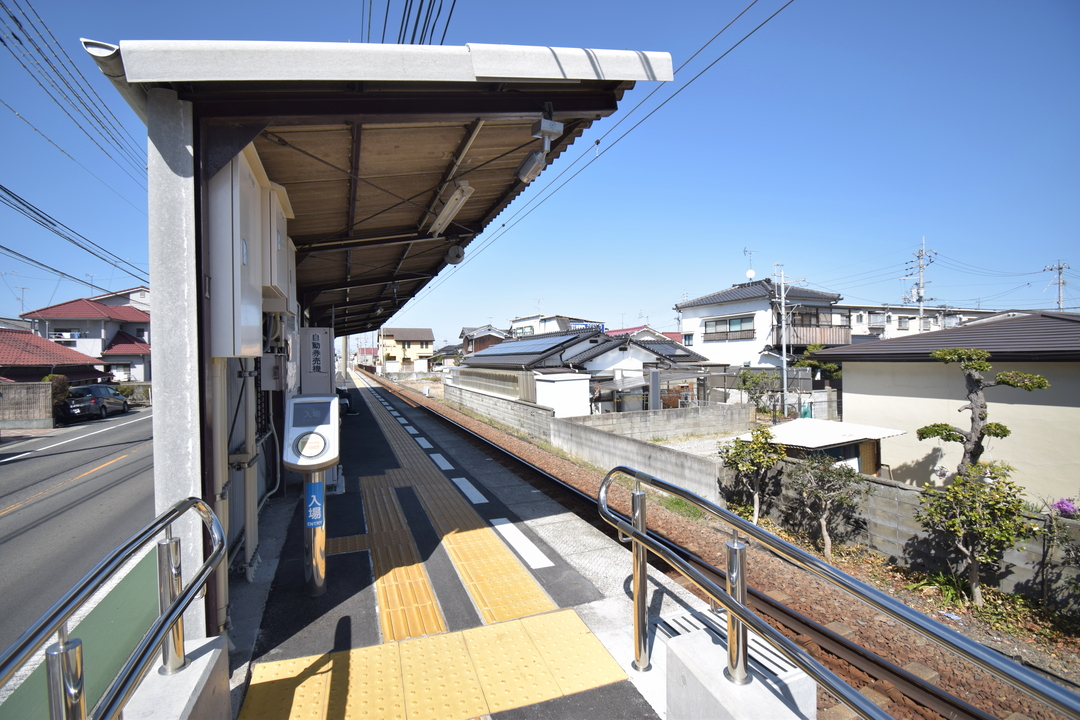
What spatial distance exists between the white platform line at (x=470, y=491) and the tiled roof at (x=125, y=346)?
34.4m

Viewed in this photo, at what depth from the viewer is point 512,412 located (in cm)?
1666

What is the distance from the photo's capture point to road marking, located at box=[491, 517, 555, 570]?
4555 millimetres

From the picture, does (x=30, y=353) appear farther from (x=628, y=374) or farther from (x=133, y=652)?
(x=133, y=652)

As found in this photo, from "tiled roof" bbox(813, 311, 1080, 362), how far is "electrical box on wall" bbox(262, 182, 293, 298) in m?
10.9

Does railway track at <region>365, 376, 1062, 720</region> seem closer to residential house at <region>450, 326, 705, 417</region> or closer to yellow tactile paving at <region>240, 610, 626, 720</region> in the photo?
yellow tactile paving at <region>240, 610, 626, 720</region>

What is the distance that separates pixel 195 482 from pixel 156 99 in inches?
86.4

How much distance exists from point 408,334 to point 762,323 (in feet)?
174

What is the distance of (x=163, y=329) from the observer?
2.96m

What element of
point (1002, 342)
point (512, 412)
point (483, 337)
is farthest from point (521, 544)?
point (483, 337)

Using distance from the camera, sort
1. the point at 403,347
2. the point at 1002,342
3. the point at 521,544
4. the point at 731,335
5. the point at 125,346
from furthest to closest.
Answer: the point at 403,347 < the point at 731,335 < the point at 125,346 < the point at 1002,342 < the point at 521,544

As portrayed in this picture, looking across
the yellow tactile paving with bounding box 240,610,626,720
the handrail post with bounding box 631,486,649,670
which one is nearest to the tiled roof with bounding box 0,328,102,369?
the yellow tactile paving with bounding box 240,610,626,720

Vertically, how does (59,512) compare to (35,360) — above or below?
below

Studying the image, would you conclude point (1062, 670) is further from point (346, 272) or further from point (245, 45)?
point (346, 272)

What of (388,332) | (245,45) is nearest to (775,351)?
(245,45)
